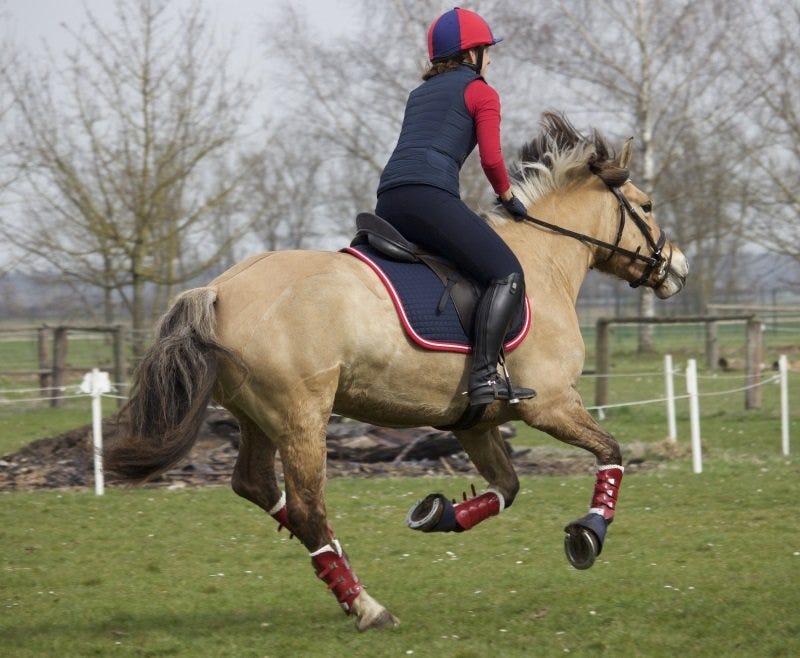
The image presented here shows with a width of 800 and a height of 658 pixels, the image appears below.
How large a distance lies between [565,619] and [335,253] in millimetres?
2287

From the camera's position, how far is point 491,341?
5.96 metres

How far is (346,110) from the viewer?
98.9ft

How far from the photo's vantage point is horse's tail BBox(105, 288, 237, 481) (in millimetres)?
5590

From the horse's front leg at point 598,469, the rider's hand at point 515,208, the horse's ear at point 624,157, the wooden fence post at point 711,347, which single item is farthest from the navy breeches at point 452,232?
the wooden fence post at point 711,347

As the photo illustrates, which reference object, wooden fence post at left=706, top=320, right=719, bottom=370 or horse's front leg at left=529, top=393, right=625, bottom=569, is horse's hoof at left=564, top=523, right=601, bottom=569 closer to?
horse's front leg at left=529, top=393, right=625, bottom=569

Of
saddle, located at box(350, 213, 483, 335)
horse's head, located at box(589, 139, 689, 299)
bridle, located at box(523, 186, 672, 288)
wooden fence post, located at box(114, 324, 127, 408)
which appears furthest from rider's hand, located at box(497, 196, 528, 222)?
wooden fence post, located at box(114, 324, 127, 408)

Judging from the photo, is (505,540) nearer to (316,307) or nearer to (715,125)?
(316,307)

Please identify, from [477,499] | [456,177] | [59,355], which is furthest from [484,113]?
[59,355]

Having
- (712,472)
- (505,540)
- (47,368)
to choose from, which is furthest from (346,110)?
(505,540)

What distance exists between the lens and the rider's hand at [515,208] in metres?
6.71

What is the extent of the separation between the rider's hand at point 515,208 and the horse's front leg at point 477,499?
4.15ft

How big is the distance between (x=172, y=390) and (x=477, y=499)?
1866 millimetres

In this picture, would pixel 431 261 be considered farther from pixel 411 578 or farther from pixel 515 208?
pixel 411 578

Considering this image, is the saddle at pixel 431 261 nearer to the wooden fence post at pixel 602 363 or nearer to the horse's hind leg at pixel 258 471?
the horse's hind leg at pixel 258 471
